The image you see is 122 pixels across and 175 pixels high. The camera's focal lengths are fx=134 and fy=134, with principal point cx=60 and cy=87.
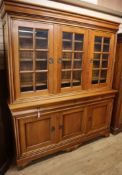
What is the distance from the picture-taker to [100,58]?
80.3 inches

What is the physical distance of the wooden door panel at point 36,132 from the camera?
1641 mm

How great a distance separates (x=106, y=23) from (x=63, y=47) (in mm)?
747

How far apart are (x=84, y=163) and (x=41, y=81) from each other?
1.28 m

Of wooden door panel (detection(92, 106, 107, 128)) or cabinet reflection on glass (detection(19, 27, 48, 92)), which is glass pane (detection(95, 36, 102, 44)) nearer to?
cabinet reflection on glass (detection(19, 27, 48, 92))

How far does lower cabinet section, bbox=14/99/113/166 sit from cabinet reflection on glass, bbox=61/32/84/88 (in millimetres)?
379

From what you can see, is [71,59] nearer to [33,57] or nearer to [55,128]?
[33,57]

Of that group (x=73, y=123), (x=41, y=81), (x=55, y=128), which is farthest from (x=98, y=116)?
(x=41, y=81)

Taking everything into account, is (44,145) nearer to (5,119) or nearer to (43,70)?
(5,119)

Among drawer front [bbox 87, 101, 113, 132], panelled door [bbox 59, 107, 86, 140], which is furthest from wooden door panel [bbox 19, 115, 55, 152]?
drawer front [bbox 87, 101, 113, 132]

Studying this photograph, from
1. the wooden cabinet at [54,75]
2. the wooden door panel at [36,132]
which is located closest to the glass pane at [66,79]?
the wooden cabinet at [54,75]

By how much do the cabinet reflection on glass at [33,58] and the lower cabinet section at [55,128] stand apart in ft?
1.10

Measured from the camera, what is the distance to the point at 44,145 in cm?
183

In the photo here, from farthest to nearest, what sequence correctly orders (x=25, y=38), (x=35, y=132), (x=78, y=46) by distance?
(x=78, y=46), (x=35, y=132), (x=25, y=38)

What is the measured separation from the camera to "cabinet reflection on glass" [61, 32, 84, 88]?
174 centimetres
